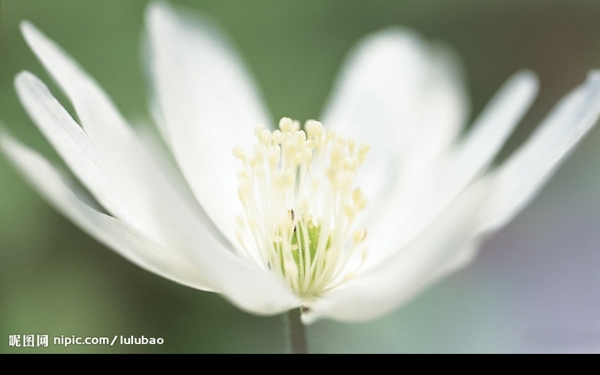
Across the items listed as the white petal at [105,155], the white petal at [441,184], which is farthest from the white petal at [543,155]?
the white petal at [105,155]

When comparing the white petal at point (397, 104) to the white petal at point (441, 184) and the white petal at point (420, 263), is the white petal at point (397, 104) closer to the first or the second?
the white petal at point (441, 184)

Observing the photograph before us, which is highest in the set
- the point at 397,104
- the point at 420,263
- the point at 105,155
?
the point at 397,104

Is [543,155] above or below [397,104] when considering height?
below

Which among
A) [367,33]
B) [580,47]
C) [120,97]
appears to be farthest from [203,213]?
[580,47]

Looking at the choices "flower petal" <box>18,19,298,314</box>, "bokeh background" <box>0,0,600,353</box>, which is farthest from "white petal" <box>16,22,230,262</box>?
"bokeh background" <box>0,0,600,353</box>

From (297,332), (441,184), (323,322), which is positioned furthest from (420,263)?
(323,322)

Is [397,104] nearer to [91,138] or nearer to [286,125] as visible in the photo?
[286,125]
